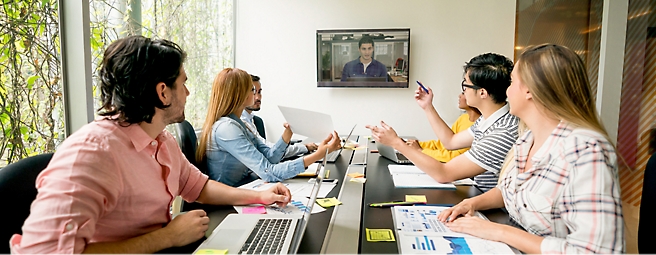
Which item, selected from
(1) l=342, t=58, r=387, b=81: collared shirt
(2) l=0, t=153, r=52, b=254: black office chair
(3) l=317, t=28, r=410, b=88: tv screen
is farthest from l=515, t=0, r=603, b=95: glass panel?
(2) l=0, t=153, r=52, b=254: black office chair

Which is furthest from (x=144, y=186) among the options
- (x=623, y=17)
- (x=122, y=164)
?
(x=623, y=17)

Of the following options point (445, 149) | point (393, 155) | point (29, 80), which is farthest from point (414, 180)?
point (29, 80)

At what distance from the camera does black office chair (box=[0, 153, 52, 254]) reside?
1.00 metres

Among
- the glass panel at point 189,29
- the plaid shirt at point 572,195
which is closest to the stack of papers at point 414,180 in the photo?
the plaid shirt at point 572,195

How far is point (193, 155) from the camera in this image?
6.64ft

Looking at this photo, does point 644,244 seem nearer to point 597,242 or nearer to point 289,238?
point 597,242

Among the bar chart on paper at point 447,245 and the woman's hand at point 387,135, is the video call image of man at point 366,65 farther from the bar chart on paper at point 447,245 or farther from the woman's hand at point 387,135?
the bar chart on paper at point 447,245

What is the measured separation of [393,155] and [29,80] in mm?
1991

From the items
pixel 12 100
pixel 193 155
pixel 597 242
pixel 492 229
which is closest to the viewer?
pixel 597 242

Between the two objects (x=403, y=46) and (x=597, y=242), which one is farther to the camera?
(x=403, y=46)

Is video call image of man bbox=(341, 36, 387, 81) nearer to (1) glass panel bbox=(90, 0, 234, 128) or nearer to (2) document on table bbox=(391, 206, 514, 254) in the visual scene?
(1) glass panel bbox=(90, 0, 234, 128)

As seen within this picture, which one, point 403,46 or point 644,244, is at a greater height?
point 403,46

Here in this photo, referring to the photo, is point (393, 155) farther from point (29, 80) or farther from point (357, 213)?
point (29, 80)

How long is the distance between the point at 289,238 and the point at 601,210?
2.49 feet
